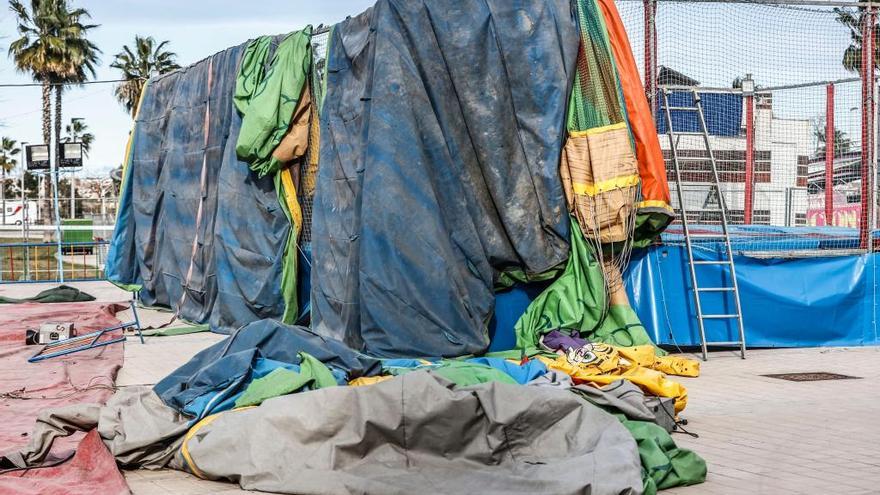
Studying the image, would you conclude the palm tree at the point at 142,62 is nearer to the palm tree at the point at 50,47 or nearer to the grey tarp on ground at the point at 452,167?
the palm tree at the point at 50,47

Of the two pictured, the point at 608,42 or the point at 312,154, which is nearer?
the point at 608,42

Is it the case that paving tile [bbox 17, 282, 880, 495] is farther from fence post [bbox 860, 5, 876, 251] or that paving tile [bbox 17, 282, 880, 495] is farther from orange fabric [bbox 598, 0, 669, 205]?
orange fabric [bbox 598, 0, 669, 205]

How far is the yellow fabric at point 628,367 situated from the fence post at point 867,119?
342cm

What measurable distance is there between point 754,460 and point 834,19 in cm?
704

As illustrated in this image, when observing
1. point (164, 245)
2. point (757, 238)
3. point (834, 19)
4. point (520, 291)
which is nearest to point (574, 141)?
point (520, 291)

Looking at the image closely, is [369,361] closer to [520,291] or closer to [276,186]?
[520,291]

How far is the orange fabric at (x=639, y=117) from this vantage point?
984 centimetres

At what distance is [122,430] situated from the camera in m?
6.06

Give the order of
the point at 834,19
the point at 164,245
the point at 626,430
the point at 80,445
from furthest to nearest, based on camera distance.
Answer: the point at 164,245
the point at 834,19
the point at 80,445
the point at 626,430

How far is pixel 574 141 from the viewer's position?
32.1 ft

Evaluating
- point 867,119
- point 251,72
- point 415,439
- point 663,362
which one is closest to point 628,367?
point 663,362

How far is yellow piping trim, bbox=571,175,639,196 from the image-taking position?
9609 millimetres

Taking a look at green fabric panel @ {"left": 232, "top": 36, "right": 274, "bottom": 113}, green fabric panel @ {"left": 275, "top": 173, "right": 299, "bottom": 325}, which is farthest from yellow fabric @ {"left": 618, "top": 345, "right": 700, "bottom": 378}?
green fabric panel @ {"left": 232, "top": 36, "right": 274, "bottom": 113}

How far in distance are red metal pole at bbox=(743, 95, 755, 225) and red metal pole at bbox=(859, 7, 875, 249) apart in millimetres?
1806
